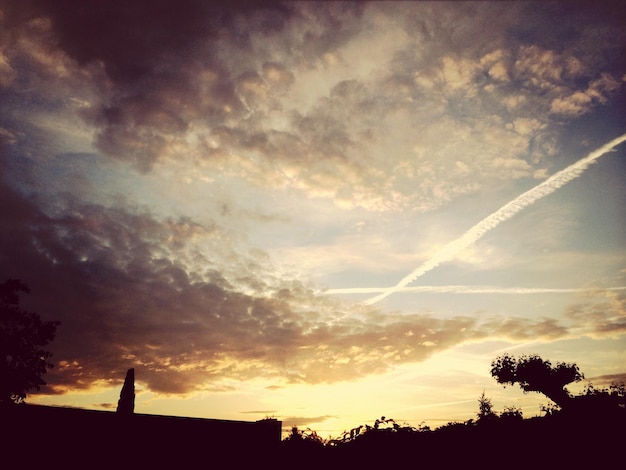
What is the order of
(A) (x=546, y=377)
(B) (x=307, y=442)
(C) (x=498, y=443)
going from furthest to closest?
1. (A) (x=546, y=377)
2. (B) (x=307, y=442)
3. (C) (x=498, y=443)

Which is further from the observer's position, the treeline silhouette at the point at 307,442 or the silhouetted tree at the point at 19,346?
the silhouetted tree at the point at 19,346

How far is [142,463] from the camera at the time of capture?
583 inches

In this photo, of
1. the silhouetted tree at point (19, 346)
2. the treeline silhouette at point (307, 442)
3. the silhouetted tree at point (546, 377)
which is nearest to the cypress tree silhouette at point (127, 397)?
the treeline silhouette at point (307, 442)

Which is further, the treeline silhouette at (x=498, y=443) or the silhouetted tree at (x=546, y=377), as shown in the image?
the silhouetted tree at (x=546, y=377)

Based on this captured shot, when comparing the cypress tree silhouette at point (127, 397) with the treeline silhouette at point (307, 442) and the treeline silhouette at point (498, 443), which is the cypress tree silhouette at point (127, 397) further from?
the treeline silhouette at point (498, 443)

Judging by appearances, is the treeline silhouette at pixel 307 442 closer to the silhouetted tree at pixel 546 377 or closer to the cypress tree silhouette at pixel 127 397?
the cypress tree silhouette at pixel 127 397

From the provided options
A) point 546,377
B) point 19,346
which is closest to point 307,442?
point 19,346

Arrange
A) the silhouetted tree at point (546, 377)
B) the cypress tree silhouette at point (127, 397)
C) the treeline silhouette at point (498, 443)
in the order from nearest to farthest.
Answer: the treeline silhouette at point (498, 443) → the cypress tree silhouette at point (127, 397) → the silhouetted tree at point (546, 377)

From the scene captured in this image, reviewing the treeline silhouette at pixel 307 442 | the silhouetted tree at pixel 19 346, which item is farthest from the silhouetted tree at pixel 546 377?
the silhouetted tree at pixel 19 346

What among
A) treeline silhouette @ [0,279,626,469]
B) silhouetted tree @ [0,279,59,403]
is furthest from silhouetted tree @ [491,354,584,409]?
silhouetted tree @ [0,279,59,403]

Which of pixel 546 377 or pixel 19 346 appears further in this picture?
pixel 546 377

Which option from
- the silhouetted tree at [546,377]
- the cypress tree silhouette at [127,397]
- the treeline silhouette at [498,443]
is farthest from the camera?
the silhouetted tree at [546,377]

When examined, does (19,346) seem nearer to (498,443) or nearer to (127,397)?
(127,397)

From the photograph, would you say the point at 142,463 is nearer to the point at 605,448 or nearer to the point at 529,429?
the point at 529,429
